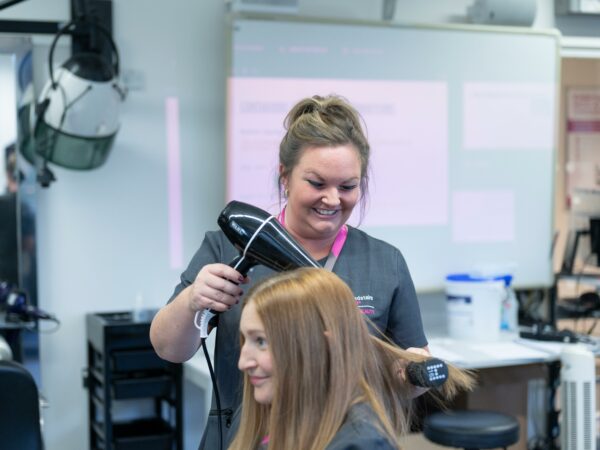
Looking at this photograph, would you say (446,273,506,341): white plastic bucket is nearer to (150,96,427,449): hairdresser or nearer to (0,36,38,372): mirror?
(0,36,38,372): mirror

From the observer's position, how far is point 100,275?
3.46 m

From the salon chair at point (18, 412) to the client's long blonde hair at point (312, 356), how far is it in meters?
0.65

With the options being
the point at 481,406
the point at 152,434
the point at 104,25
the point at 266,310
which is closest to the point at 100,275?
the point at 152,434

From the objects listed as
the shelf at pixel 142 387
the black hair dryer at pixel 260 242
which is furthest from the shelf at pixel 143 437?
the black hair dryer at pixel 260 242

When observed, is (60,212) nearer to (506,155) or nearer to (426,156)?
(426,156)

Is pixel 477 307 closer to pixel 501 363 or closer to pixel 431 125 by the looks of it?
pixel 501 363

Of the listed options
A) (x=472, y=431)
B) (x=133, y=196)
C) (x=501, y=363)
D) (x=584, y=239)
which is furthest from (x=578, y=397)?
(x=133, y=196)

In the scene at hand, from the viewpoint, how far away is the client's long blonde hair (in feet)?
4.25

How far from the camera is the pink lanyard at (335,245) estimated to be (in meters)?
1.66

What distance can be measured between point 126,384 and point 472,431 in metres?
1.25

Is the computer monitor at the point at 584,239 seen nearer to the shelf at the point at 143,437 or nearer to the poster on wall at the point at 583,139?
the poster on wall at the point at 583,139

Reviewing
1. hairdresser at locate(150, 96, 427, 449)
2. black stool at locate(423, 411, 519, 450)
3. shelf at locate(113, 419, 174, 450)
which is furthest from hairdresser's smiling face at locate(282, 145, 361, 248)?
shelf at locate(113, 419, 174, 450)

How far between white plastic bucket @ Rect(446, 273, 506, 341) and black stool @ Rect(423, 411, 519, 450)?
0.50 meters

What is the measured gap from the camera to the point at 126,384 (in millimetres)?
3199
